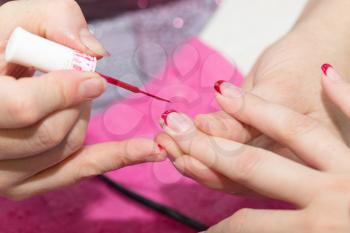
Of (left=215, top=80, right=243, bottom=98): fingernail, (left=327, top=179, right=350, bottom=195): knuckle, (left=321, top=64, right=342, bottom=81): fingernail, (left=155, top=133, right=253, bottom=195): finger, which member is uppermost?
(left=321, top=64, right=342, bottom=81): fingernail

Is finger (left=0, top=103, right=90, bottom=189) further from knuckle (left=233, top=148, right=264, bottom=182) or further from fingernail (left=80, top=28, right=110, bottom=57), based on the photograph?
knuckle (left=233, top=148, right=264, bottom=182)

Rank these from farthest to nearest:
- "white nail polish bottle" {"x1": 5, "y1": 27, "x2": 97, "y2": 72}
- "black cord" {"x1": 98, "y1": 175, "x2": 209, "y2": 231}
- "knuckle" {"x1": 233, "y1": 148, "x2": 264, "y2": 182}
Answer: "black cord" {"x1": 98, "y1": 175, "x2": 209, "y2": 231} → "knuckle" {"x1": 233, "y1": 148, "x2": 264, "y2": 182} → "white nail polish bottle" {"x1": 5, "y1": 27, "x2": 97, "y2": 72}

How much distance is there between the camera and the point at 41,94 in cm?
54

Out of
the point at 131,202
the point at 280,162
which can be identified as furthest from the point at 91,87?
the point at 131,202

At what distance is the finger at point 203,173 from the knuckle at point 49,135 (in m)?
0.16

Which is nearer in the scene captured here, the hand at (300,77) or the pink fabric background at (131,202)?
the hand at (300,77)

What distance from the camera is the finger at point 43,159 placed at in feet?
2.10

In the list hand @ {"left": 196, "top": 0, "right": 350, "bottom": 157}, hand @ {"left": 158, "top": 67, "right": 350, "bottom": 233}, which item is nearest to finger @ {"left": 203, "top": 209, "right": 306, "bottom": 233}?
hand @ {"left": 158, "top": 67, "right": 350, "bottom": 233}

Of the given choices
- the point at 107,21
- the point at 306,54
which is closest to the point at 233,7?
the point at 107,21

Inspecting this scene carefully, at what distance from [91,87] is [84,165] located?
0.57ft

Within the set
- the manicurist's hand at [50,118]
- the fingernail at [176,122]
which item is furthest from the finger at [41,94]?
the fingernail at [176,122]

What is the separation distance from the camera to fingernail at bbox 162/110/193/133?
65 cm

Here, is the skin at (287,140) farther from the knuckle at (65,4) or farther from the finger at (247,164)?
the knuckle at (65,4)

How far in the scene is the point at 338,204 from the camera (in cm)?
59
